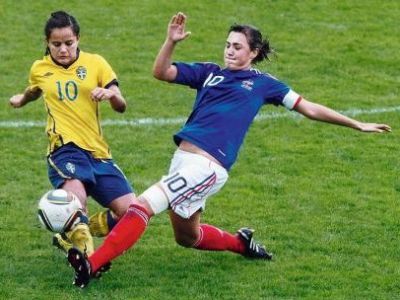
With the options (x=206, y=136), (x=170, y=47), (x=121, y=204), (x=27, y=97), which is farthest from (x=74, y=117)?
(x=206, y=136)

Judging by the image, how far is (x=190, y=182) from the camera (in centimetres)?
839

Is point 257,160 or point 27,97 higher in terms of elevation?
point 27,97

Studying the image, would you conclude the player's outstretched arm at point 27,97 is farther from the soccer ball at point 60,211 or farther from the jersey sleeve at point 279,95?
the jersey sleeve at point 279,95

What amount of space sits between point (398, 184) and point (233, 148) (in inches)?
107

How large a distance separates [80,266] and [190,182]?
3.03 feet

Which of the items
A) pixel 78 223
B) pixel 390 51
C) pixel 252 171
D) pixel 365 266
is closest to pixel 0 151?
pixel 252 171

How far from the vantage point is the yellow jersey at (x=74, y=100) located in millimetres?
8859

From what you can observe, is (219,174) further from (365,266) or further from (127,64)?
(127,64)

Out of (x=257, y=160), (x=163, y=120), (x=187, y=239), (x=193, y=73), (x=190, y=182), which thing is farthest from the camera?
(x=163, y=120)

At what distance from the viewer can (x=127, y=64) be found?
14.5 meters

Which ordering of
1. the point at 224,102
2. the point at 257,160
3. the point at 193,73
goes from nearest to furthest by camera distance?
the point at 224,102, the point at 193,73, the point at 257,160

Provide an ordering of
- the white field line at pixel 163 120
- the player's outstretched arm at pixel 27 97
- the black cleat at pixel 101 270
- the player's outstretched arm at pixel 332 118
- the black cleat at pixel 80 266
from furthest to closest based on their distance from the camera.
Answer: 1. the white field line at pixel 163 120
2. the player's outstretched arm at pixel 27 97
3. the player's outstretched arm at pixel 332 118
4. the black cleat at pixel 101 270
5. the black cleat at pixel 80 266

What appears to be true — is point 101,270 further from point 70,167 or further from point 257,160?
point 257,160

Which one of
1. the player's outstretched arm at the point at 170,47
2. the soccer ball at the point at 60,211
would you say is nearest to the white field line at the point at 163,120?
the player's outstretched arm at the point at 170,47
